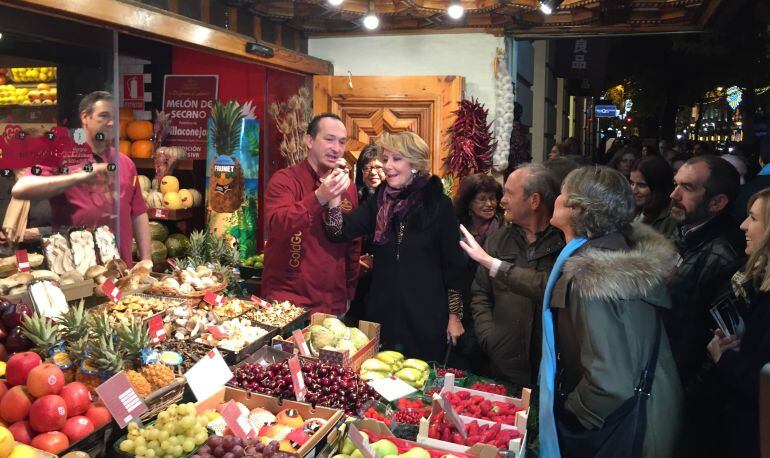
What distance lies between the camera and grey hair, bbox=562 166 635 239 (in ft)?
8.04

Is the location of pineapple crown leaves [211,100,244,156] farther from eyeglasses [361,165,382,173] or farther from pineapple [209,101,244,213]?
eyeglasses [361,165,382,173]

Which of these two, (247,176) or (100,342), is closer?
(100,342)

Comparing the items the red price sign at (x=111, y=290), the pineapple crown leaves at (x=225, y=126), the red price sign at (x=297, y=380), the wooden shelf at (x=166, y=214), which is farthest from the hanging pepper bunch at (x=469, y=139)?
the red price sign at (x=297, y=380)

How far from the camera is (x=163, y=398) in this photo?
8.11 feet

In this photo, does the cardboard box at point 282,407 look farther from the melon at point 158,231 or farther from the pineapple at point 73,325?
the melon at point 158,231

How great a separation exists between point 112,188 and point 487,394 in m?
2.56

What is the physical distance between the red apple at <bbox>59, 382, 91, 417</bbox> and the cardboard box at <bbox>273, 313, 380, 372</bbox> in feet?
3.19

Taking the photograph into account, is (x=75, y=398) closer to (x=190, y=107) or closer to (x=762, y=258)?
(x=762, y=258)

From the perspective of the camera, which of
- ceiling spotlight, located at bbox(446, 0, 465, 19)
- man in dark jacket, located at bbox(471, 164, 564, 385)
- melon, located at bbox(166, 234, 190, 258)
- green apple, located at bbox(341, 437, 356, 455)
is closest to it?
green apple, located at bbox(341, 437, 356, 455)

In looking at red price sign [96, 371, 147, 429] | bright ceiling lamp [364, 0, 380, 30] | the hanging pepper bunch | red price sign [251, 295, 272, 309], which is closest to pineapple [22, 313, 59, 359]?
red price sign [96, 371, 147, 429]

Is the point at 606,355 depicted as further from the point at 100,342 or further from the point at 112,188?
Answer: the point at 112,188

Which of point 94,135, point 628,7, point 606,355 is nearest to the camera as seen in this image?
point 606,355

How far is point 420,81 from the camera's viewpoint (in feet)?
18.5

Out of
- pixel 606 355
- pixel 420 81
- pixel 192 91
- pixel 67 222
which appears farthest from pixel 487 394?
pixel 192 91
